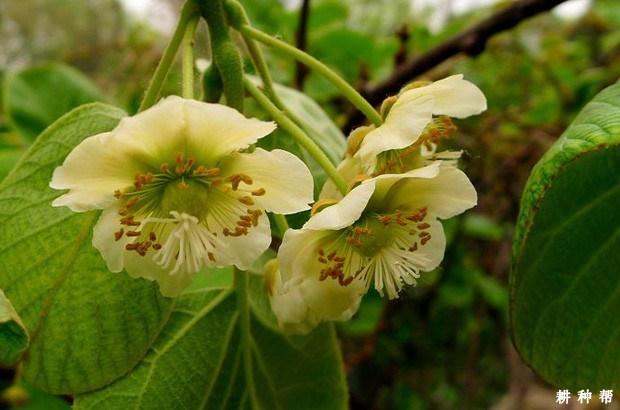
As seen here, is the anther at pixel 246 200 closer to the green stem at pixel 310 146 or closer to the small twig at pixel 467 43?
the green stem at pixel 310 146

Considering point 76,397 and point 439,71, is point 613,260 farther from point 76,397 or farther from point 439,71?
point 439,71

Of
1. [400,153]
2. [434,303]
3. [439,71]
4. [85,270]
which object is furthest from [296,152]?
[434,303]

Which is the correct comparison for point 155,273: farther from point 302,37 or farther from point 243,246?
point 302,37

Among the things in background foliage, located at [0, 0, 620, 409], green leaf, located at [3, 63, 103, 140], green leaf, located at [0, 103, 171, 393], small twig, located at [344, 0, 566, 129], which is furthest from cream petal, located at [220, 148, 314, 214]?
green leaf, located at [3, 63, 103, 140]

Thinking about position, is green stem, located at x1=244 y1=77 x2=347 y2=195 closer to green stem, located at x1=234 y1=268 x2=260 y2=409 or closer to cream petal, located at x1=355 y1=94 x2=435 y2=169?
cream petal, located at x1=355 y1=94 x2=435 y2=169

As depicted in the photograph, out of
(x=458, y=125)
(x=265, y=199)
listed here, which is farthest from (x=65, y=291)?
(x=458, y=125)

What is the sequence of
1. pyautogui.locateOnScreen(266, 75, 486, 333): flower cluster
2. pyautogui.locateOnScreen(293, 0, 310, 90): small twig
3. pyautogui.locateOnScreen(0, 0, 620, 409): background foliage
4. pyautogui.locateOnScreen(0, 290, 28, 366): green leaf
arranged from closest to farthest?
1. pyautogui.locateOnScreen(0, 290, 28, 366): green leaf
2. pyautogui.locateOnScreen(266, 75, 486, 333): flower cluster
3. pyautogui.locateOnScreen(293, 0, 310, 90): small twig
4. pyautogui.locateOnScreen(0, 0, 620, 409): background foliage
